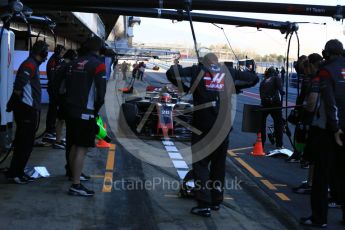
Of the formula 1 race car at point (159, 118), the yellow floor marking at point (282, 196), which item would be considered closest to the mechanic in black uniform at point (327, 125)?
the yellow floor marking at point (282, 196)

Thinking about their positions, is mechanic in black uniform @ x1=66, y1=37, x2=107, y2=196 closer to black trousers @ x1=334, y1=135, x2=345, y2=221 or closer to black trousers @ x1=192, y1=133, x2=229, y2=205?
black trousers @ x1=192, y1=133, x2=229, y2=205

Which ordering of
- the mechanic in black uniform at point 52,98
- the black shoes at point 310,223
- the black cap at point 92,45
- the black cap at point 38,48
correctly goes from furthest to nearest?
the mechanic in black uniform at point 52,98 < the black cap at point 38,48 < the black cap at point 92,45 < the black shoes at point 310,223

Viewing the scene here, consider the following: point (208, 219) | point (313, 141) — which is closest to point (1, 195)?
point (208, 219)

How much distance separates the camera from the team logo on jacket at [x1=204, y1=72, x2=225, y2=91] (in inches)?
239

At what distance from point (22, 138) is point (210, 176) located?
2764mm

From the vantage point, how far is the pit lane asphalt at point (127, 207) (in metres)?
5.61

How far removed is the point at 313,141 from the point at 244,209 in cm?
126

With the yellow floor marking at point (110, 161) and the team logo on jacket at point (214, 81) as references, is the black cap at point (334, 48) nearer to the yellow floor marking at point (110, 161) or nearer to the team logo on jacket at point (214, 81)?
the team logo on jacket at point (214, 81)

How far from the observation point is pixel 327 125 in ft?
19.1

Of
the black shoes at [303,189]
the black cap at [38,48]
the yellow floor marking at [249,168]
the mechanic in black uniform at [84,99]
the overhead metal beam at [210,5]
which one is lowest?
the yellow floor marking at [249,168]

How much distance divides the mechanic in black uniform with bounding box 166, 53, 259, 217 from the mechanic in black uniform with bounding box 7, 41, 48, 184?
7.15 ft

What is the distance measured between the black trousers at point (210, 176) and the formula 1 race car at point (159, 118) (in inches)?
218

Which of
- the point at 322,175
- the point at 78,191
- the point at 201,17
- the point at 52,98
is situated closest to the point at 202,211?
the point at 322,175

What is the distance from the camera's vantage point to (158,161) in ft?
30.7
